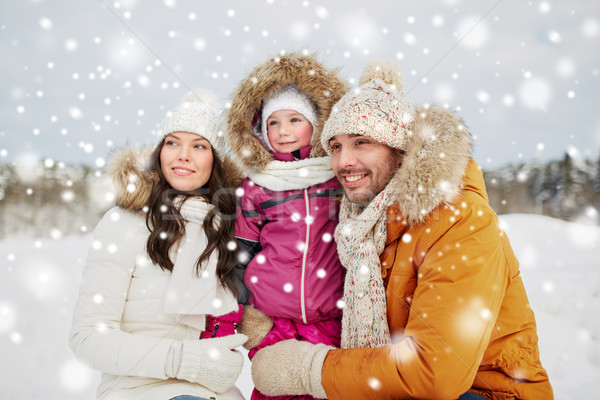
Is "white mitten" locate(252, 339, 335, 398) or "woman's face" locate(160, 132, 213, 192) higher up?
"woman's face" locate(160, 132, 213, 192)

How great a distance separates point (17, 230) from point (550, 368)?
9137 mm

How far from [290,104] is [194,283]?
1324mm

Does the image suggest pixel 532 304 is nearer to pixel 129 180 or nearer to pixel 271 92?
pixel 271 92

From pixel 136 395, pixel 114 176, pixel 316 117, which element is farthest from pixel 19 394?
pixel 316 117

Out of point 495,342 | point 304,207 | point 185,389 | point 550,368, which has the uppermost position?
point 304,207

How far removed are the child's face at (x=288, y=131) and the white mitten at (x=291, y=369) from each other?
1.25 metres

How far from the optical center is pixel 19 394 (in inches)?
143

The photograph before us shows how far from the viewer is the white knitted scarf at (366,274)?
1.99 m

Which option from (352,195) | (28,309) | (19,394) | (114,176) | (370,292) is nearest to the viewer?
(370,292)

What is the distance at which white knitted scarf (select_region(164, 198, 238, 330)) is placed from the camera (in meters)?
2.15

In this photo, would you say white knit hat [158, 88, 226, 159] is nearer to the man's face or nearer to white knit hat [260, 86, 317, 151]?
white knit hat [260, 86, 317, 151]

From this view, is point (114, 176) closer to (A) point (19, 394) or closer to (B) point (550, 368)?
(A) point (19, 394)

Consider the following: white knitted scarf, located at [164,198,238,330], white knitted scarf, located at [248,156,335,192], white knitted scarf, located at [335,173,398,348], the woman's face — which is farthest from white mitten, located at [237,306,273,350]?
the woman's face

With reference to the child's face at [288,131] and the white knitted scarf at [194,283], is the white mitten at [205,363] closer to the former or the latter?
the white knitted scarf at [194,283]
